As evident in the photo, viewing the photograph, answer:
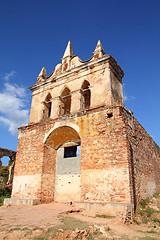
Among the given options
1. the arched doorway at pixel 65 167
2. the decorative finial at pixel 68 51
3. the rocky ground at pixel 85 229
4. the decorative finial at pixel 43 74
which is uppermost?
the decorative finial at pixel 68 51

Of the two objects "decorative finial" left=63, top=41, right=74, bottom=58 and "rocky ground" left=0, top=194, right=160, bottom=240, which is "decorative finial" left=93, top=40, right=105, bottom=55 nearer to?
"decorative finial" left=63, top=41, right=74, bottom=58

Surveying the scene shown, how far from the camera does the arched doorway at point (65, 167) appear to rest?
9.55 meters

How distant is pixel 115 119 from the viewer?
7.39 m

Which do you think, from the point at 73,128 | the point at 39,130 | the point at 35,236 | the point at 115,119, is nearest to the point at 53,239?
the point at 35,236

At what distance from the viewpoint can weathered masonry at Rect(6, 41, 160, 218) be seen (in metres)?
6.76

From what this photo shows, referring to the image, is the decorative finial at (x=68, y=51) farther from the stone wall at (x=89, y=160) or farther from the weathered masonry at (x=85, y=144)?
the stone wall at (x=89, y=160)

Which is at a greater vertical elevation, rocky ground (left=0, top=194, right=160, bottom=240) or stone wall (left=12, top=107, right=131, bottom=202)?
stone wall (left=12, top=107, right=131, bottom=202)

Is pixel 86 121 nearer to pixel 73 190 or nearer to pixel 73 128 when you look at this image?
pixel 73 128

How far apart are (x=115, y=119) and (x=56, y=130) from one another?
347cm

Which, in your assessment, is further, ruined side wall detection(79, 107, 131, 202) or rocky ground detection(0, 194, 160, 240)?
ruined side wall detection(79, 107, 131, 202)

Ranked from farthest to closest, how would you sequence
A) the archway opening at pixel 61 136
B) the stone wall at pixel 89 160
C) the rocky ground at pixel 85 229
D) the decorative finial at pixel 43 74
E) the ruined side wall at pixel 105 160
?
1. the decorative finial at pixel 43 74
2. the archway opening at pixel 61 136
3. the stone wall at pixel 89 160
4. the ruined side wall at pixel 105 160
5. the rocky ground at pixel 85 229

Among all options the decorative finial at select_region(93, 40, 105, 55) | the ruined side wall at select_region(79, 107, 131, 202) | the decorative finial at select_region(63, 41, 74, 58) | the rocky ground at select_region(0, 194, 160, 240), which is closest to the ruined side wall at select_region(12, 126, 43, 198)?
the ruined side wall at select_region(79, 107, 131, 202)

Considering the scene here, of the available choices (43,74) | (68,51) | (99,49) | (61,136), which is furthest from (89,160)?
(68,51)

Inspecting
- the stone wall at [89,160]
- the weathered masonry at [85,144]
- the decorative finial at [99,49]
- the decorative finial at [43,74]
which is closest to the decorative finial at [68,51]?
the weathered masonry at [85,144]
